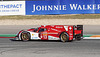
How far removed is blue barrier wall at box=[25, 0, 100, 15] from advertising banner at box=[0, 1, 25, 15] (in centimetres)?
68

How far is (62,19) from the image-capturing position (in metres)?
28.4

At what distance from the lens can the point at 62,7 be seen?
95.8 ft

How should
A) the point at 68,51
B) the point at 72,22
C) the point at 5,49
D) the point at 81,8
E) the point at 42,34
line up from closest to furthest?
1. the point at 68,51
2. the point at 5,49
3. the point at 42,34
4. the point at 72,22
5. the point at 81,8

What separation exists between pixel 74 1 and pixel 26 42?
581 inches

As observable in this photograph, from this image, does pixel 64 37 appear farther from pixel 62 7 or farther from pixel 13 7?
pixel 13 7

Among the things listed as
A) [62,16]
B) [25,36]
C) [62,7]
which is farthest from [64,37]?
[62,16]

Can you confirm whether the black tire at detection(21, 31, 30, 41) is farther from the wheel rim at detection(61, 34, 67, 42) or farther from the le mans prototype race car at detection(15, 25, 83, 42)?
the wheel rim at detection(61, 34, 67, 42)

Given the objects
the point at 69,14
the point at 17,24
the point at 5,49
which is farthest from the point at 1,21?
the point at 5,49

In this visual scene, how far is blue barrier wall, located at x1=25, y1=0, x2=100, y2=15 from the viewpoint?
28.8 m

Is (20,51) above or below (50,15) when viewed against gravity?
below

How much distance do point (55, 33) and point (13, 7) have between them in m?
15.2

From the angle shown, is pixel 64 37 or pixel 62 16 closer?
pixel 64 37

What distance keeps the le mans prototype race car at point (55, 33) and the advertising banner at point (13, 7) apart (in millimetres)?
14044

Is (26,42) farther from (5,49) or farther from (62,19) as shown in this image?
(62,19)
